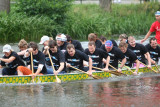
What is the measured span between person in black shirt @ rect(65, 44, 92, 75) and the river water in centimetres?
68

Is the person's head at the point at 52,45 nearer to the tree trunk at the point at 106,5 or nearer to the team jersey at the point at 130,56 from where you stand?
the team jersey at the point at 130,56

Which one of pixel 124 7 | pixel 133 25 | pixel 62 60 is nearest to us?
pixel 62 60

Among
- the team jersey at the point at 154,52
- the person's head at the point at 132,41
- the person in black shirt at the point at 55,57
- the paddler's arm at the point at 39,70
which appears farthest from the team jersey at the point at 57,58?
the team jersey at the point at 154,52

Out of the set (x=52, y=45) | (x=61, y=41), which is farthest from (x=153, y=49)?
(x=52, y=45)

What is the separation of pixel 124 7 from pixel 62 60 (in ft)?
72.6

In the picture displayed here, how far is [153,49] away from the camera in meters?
15.3

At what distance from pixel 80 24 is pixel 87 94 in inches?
597

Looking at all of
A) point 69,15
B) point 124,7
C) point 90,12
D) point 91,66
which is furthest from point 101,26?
point 91,66

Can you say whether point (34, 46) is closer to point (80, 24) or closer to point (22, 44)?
point (22, 44)

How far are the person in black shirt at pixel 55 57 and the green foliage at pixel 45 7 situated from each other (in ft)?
36.5

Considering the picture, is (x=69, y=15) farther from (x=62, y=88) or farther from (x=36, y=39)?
(x=62, y=88)

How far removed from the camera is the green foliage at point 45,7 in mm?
23953

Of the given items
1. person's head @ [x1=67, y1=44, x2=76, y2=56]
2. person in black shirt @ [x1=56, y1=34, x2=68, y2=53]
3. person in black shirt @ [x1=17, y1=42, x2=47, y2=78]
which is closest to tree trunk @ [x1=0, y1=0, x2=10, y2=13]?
person in black shirt @ [x1=56, y1=34, x2=68, y2=53]

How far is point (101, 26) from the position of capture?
86.6 feet
